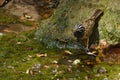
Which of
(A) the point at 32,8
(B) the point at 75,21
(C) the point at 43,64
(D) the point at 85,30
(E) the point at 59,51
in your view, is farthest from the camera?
(A) the point at 32,8

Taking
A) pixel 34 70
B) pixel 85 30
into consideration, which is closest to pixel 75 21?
pixel 85 30

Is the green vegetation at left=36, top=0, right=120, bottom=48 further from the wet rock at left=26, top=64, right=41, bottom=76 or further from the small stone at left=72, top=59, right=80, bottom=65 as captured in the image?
the wet rock at left=26, top=64, right=41, bottom=76

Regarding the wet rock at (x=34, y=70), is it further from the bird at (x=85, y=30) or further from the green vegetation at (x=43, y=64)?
the bird at (x=85, y=30)

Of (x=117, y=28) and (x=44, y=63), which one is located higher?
(x=117, y=28)

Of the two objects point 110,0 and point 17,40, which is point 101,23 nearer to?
point 110,0

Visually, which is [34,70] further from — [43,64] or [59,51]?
[59,51]

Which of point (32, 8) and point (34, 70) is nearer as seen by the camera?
point (34, 70)

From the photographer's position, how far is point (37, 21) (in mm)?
10734

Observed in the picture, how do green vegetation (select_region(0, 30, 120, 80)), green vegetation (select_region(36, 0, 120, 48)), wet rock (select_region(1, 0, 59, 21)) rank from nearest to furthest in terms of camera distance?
green vegetation (select_region(0, 30, 120, 80)) < green vegetation (select_region(36, 0, 120, 48)) < wet rock (select_region(1, 0, 59, 21))

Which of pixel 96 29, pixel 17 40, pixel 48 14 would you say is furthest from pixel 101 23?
pixel 48 14

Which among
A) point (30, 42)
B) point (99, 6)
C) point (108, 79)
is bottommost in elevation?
point (108, 79)

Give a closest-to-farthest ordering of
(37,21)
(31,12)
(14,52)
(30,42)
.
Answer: (14,52) → (30,42) → (37,21) → (31,12)

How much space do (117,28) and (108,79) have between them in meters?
1.76

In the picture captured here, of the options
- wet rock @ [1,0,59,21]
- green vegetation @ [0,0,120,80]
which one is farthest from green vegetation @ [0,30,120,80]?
wet rock @ [1,0,59,21]
